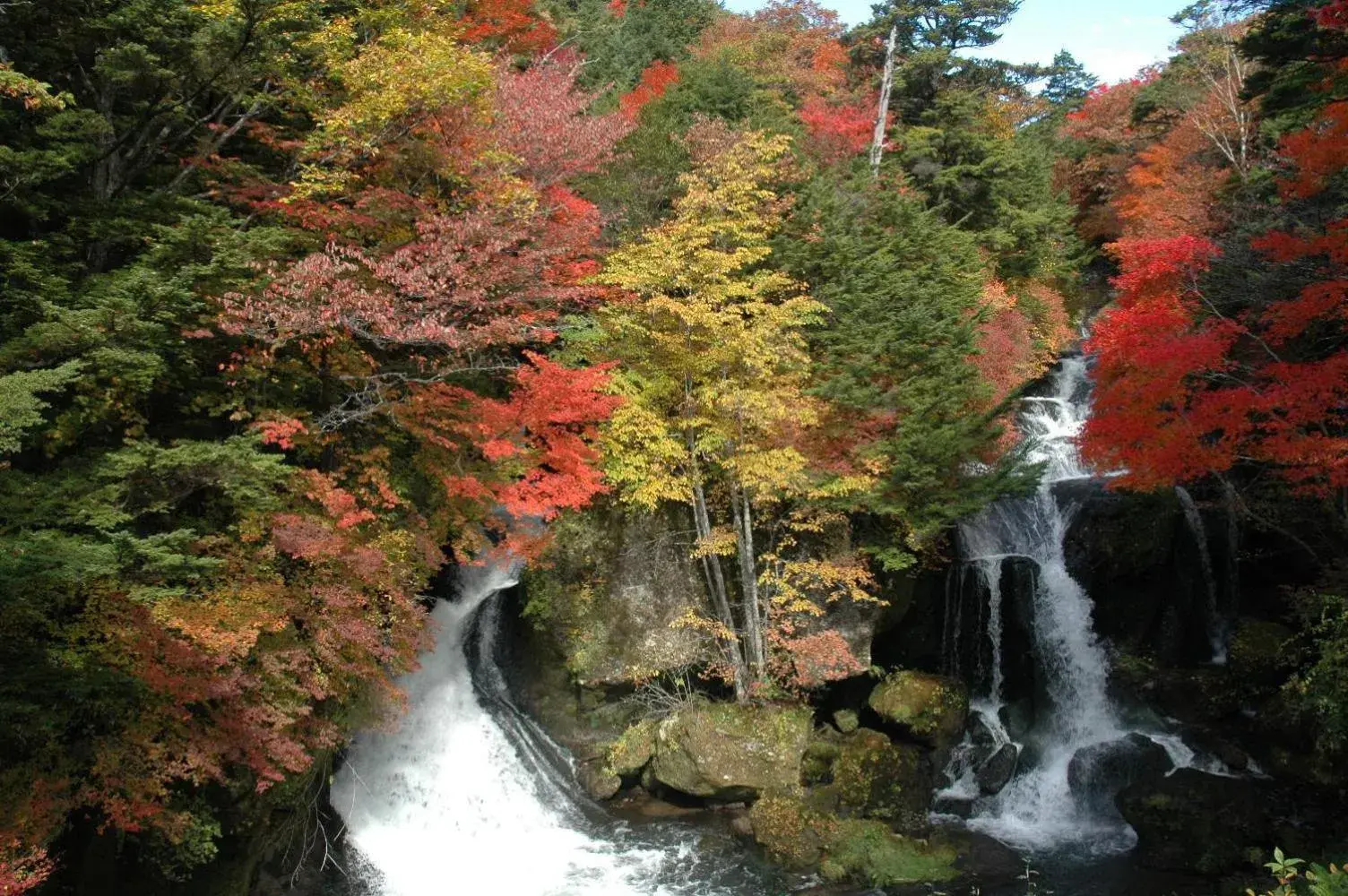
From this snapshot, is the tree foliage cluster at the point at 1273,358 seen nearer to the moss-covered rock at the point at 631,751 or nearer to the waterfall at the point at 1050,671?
the waterfall at the point at 1050,671

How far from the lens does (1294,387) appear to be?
11.3 metres

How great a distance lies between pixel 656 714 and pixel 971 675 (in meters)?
6.83

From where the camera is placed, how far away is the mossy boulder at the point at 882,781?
13000mm

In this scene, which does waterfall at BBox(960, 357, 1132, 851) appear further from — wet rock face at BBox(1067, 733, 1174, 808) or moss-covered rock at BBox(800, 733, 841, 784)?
moss-covered rock at BBox(800, 733, 841, 784)

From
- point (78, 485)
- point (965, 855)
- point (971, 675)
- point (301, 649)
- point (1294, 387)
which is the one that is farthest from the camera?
point (971, 675)

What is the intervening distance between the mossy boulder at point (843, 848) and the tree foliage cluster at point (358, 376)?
2466 millimetres

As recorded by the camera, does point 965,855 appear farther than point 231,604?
Yes

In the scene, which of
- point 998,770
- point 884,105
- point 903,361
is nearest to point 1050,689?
point 998,770

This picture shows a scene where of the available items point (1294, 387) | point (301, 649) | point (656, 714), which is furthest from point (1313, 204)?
point (301, 649)

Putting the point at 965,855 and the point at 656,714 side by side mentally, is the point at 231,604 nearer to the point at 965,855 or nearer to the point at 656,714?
the point at 656,714

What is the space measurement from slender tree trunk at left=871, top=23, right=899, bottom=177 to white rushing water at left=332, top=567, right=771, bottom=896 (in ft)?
65.9

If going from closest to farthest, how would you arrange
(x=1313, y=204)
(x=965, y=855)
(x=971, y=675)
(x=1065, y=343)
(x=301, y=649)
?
(x=301, y=649)
(x=965, y=855)
(x=1313, y=204)
(x=971, y=675)
(x=1065, y=343)

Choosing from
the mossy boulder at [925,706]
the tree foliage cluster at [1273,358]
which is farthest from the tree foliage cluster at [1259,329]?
the mossy boulder at [925,706]

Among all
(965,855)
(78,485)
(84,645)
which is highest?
(78,485)
